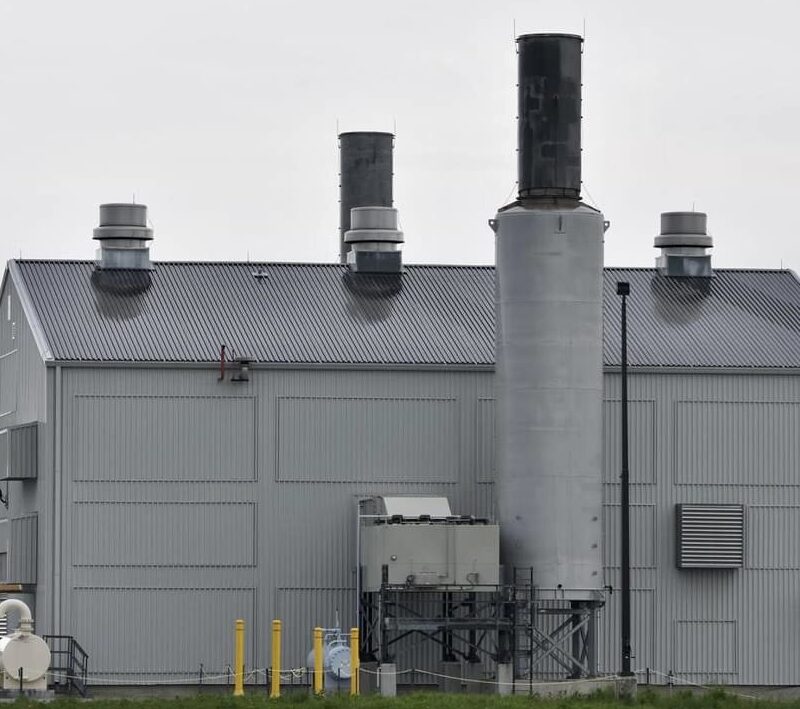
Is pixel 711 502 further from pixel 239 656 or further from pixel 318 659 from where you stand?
pixel 239 656

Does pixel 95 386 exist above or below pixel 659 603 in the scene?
above

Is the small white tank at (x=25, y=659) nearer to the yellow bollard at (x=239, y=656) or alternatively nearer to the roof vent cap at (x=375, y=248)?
the yellow bollard at (x=239, y=656)

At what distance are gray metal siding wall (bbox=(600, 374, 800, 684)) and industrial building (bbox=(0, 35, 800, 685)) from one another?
0.22 ft

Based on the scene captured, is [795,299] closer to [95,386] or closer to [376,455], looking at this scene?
[376,455]

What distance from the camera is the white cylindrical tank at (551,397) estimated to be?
230 ft

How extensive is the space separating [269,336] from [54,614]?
10.3 m

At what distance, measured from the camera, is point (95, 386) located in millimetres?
71312

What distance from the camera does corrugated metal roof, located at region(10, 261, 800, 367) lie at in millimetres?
73062

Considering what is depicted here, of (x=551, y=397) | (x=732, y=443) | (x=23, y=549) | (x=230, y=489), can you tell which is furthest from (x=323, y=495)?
(x=732, y=443)

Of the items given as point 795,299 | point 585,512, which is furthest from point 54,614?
point 795,299

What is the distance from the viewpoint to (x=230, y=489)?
72.1 meters

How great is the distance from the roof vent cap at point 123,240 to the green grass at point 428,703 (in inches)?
822

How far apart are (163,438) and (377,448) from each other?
6179 mm

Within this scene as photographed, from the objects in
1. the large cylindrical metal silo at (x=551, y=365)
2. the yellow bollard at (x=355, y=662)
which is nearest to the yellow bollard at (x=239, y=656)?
the yellow bollard at (x=355, y=662)
